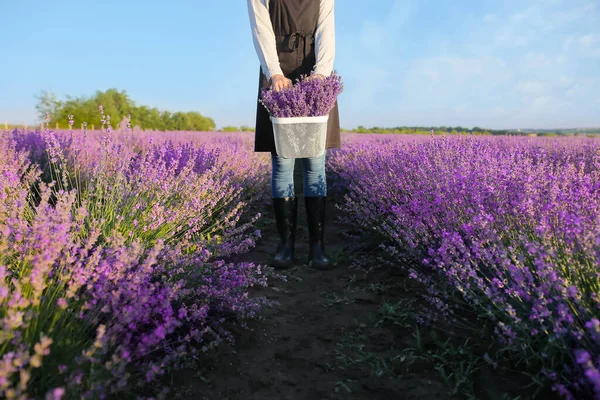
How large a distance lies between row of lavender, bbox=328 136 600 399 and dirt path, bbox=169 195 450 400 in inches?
13.6

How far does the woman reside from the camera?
2.94 m

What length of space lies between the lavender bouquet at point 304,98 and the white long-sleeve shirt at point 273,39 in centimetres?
24

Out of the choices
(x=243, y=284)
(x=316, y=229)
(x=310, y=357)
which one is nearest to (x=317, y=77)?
(x=316, y=229)

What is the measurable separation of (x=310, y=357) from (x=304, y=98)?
150 centimetres

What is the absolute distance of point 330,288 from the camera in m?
2.78

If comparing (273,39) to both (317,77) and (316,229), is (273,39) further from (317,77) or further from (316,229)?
(316,229)

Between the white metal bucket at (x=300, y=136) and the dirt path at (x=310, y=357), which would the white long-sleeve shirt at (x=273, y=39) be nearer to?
the white metal bucket at (x=300, y=136)

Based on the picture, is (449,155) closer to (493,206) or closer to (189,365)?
(493,206)

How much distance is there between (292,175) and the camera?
3.17 metres

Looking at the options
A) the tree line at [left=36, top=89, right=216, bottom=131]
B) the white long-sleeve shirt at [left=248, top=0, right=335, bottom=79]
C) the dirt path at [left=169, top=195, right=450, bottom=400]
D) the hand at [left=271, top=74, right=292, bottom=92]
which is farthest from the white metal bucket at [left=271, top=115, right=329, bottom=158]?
the tree line at [left=36, top=89, right=216, bottom=131]

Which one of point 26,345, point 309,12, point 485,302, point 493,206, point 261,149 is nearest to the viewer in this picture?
point 26,345

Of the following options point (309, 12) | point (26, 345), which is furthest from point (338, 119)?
point (26, 345)

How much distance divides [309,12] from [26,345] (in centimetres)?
261

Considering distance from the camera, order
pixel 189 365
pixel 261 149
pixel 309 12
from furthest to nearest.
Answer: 1. pixel 261 149
2. pixel 309 12
3. pixel 189 365
